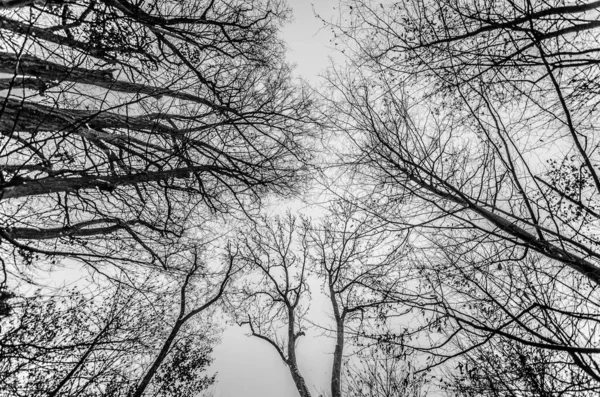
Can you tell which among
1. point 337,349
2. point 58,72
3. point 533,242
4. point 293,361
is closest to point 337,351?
point 337,349

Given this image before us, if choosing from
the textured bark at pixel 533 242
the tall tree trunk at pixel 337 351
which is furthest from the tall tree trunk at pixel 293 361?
the textured bark at pixel 533 242

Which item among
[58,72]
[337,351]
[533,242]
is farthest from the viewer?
[337,351]

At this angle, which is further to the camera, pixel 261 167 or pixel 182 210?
pixel 182 210

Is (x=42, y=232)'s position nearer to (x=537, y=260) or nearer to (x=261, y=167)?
(x=261, y=167)

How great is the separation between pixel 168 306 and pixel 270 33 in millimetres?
7655

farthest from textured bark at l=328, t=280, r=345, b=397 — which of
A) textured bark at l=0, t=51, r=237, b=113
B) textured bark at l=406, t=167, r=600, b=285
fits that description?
textured bark at l=0, t=51, r=237, b=113

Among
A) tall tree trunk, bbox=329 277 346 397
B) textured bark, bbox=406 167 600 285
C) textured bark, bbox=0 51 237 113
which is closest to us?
textured bark, bbox=406 167 600 285

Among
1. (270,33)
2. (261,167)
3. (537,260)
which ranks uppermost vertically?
(270,33)

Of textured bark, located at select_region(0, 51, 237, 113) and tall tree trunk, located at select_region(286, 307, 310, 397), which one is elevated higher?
textured bark, located at select_region(0, 51, 237, 113)

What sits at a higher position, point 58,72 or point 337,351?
point 58,72

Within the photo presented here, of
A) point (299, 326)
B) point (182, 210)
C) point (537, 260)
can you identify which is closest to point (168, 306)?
point (182, 210)

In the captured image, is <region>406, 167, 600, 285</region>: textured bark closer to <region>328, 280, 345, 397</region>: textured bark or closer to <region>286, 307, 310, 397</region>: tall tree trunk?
<region>328, 280, 345, 397</region>: textured bark

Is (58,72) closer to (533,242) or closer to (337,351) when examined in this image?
(533,242)

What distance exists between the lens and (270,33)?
18.2ft
